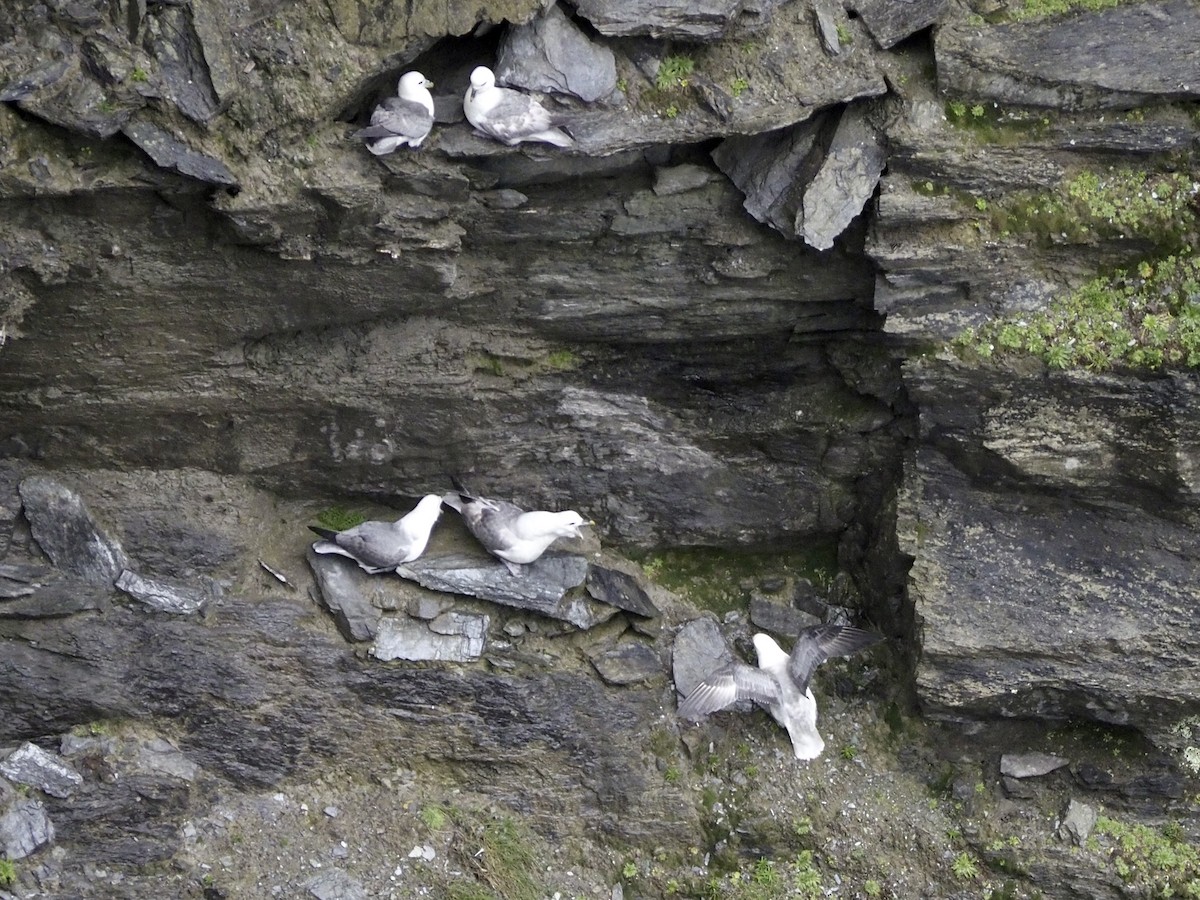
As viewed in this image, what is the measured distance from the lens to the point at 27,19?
27.2 feet

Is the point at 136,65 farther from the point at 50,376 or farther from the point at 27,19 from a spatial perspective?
the point at 50,376

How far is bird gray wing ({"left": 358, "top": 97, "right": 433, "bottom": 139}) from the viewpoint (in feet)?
30.0

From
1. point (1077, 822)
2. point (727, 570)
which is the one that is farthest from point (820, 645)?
point (1077, 822)

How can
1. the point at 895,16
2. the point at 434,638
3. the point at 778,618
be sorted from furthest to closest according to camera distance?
the point at 778,618, the point at 434,638, the point at 895,16

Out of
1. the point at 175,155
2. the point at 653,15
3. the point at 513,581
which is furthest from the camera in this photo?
the point at 513,581

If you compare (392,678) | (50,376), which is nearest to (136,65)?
(50,376)

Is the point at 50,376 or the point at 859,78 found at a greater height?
the point at 859,78

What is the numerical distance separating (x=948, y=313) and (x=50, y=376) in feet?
25.3

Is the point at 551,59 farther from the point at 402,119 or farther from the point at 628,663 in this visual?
the point at 628,663

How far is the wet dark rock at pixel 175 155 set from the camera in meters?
8.59

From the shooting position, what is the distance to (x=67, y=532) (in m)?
10.3

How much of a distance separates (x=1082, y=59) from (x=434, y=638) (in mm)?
7487

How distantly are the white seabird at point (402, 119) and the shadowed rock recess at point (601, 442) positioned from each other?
0.66 ft

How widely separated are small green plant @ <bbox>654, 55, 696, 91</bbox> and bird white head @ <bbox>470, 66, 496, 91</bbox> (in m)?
1.39
